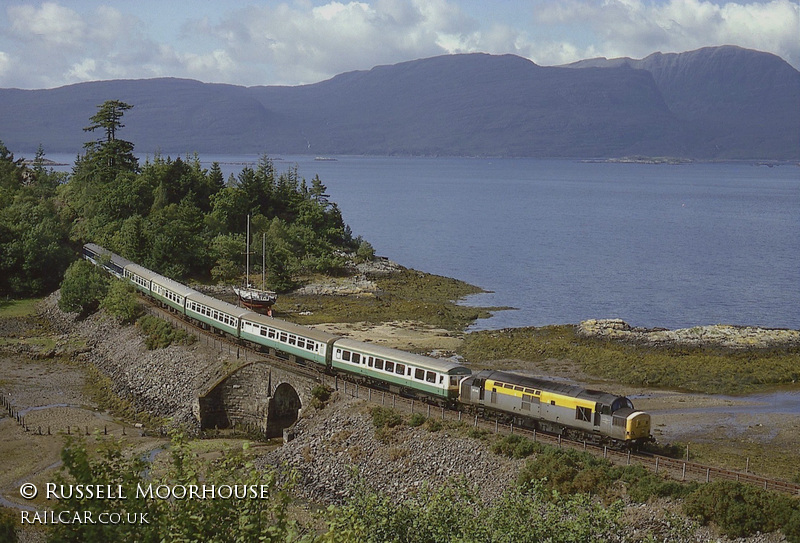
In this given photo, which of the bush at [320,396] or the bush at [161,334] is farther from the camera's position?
the bush at [161,334]

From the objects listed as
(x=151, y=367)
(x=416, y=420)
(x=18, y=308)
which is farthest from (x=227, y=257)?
(x=416, y=420)

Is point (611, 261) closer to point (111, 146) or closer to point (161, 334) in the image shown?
point (111, 146)

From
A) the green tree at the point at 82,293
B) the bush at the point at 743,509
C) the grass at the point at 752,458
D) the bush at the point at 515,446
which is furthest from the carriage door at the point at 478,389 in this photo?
the green tree at the point at 82,293

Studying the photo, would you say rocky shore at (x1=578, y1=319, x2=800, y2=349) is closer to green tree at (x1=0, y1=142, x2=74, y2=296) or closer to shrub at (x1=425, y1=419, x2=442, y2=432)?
shrub at (x1=425, y1=419, x2=442, y2=432)

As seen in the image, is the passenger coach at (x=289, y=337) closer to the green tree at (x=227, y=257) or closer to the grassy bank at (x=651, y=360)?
the grassy bank at (x=651, y=360)

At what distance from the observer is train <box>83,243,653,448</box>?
115 feet

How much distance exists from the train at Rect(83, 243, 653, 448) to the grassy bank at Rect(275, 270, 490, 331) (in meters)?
19.1

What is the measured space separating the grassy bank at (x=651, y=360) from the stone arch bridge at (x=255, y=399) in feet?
61.1

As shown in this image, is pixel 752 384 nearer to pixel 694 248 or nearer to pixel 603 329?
pixel 603 329

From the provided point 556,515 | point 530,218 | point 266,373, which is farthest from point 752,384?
point 530,218

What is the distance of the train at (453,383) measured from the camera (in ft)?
115

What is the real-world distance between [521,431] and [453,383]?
462 centimetres

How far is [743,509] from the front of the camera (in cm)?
2802

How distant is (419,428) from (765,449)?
1802cm
